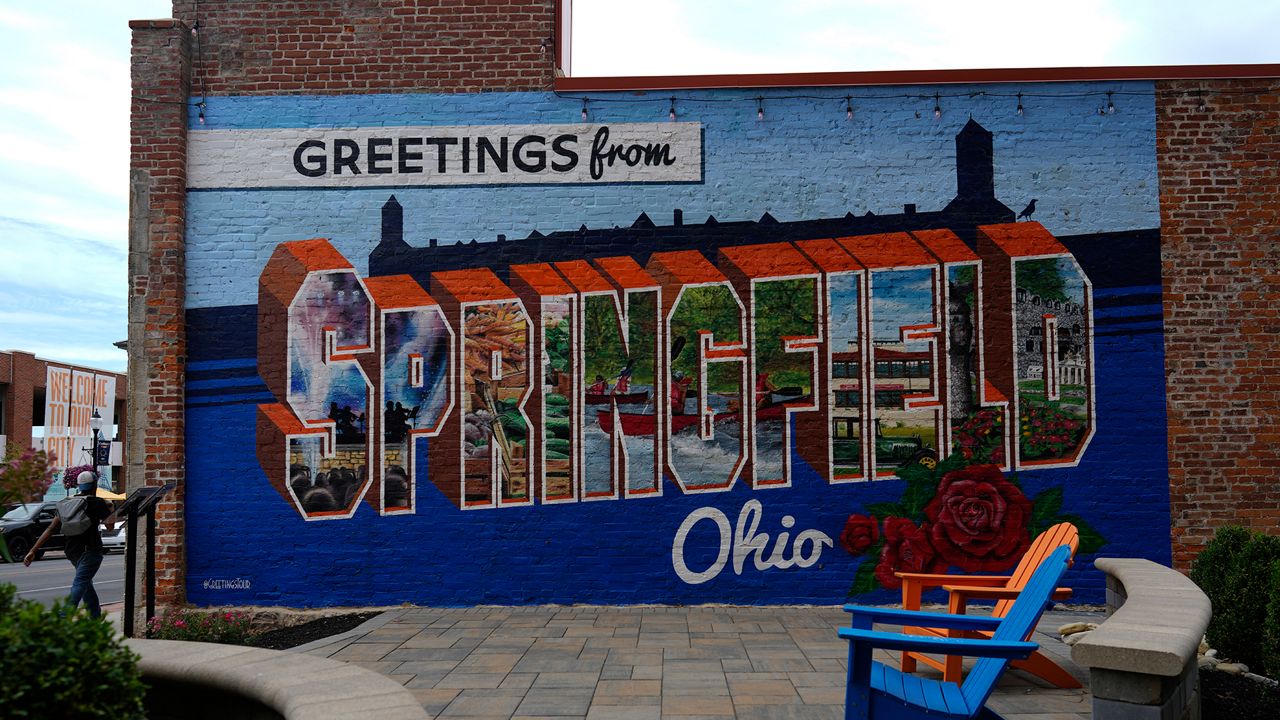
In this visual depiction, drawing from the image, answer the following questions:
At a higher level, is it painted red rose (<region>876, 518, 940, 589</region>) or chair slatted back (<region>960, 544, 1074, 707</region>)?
chair slatted back (<region>960, 544, 1074, 707</region>)

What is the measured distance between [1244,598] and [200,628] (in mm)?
6527

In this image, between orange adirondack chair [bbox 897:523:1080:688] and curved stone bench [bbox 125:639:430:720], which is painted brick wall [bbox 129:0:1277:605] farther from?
curved stone bench [bbox 125:639:430:720]

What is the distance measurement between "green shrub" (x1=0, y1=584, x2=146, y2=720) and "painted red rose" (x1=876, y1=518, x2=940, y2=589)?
6.24m

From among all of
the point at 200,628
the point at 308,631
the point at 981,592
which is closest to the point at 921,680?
the point at 981,592

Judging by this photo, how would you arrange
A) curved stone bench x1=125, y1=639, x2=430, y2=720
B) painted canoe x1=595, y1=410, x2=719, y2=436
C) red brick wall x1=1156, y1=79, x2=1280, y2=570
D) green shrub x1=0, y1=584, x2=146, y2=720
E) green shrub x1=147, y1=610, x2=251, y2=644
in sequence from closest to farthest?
green shrub x1=0, y1=584, x2=146, y2=720
curved stone bench x1=125, y1=639, x2=430, y2=720
green shrub x1=147, y1=610, x2=251, y2=644
red brick wall x1=1156, y1=79, x2=1280, y2=570
painted canoe x1=595, y1=410, x2=719, y2=436

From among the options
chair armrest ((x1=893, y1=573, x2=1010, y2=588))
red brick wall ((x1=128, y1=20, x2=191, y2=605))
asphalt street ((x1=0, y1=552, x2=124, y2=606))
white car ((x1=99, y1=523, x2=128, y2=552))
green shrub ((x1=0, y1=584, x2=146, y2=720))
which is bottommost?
white car ((x1=99, y1=523, x2=128, y2=552))

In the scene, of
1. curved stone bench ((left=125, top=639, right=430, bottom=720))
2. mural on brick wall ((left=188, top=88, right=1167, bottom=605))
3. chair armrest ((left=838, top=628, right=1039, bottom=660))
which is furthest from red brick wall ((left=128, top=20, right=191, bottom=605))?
chair armrest ((left=838, top=628, right=1039, bottom=660))

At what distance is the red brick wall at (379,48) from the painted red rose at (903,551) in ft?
15.2

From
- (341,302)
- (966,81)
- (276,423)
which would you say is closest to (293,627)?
(276,423)

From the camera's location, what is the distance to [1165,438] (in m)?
7.95

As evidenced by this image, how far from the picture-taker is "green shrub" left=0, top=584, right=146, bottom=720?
242 centimetres

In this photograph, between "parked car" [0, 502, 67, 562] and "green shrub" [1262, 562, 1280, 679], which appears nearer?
"green shrub" [1262, 562, 1280, 679]

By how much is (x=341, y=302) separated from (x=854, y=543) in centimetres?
461

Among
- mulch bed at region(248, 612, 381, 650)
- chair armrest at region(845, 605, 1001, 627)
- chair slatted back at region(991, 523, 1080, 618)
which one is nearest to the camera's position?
chair armrest at region(845, 605, 1001, 627)
